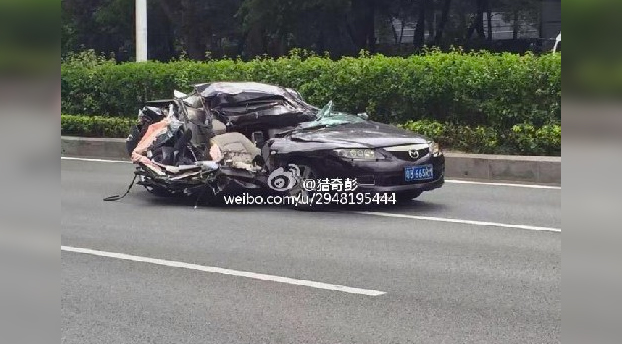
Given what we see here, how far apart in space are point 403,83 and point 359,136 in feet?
16.0

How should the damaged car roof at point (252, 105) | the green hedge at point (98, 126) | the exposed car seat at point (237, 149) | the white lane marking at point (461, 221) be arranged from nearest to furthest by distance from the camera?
the white lane marking at point (461, 221) < the exposed car seat at point (237, 149) < the damaged car roof at point (252, 105) < the green hedge at point (98, 126)

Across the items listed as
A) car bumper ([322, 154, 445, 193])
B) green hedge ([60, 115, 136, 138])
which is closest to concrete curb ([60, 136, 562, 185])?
car bumper ([322, 154, 445, 193])

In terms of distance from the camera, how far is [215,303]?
5.46 m

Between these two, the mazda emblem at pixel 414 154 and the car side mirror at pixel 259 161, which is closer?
the mazda emblem at pixel 414 154

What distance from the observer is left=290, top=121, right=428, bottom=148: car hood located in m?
8.70

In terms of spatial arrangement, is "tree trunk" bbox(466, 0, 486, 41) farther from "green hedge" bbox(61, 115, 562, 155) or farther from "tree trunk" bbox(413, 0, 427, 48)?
"green hedge" bbox(61, 115, 562, 155)

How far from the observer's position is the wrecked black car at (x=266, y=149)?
28.3 ft

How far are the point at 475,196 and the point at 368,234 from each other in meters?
2.59

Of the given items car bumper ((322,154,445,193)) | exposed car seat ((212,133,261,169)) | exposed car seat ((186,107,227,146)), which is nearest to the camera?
car bumper ((322,154,445,193))

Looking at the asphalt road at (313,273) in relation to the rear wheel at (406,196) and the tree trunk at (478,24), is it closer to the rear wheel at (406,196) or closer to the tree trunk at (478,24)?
the rear wheel at (406,196)

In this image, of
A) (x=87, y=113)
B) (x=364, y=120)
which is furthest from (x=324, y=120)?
(x=87, y=113)

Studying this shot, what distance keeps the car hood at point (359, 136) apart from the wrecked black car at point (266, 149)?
0.01m

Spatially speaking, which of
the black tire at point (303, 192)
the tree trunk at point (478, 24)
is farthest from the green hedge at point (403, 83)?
the tree trunk at point (478, 24)

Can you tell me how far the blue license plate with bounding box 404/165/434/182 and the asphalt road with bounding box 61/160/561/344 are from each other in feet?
1.33
